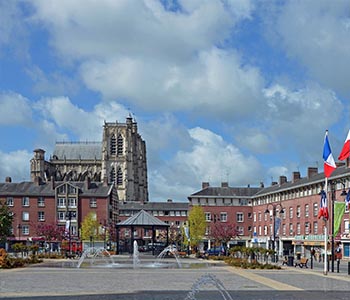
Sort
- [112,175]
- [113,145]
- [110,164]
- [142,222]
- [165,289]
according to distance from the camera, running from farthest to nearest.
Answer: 1. [113,145]
2. [110,164]
3. [112,175]
4. [142,222]
5. [165,289]

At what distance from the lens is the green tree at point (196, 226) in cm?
11294

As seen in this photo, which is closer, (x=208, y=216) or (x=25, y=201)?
(x=25, y=201)

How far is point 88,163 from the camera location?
19475 cm

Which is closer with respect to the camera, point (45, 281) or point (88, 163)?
point (45, 281)

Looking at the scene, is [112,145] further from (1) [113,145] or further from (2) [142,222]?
(2) [142,222]

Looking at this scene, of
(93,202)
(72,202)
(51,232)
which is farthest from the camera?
(93,202)

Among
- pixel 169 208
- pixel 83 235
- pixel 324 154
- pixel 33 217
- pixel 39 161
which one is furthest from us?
pixel 39 161

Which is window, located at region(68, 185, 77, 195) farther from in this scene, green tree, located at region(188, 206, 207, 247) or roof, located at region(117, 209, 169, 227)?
roof, located at region(117, 209, 169, 227)

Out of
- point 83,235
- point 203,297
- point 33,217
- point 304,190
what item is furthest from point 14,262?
point 33,217

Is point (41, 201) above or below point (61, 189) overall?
below

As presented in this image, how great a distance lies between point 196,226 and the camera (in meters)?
113

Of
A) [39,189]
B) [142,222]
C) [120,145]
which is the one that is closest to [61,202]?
[39,189]

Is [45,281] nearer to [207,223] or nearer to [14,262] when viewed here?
[14,262]

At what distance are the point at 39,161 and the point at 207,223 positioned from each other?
71.5m
